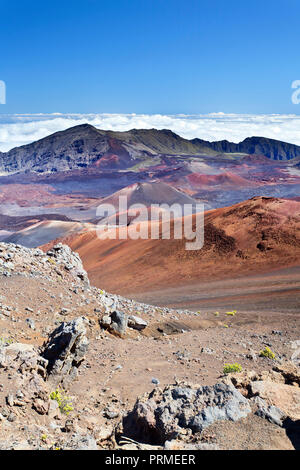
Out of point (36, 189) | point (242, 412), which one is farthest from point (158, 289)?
point (36, 189)

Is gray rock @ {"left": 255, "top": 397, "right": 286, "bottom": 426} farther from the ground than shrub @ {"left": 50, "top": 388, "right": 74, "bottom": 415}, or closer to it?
farther from the ground

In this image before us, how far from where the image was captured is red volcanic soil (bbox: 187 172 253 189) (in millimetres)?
132375

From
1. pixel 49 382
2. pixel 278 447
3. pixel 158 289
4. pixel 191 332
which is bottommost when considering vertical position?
pixel 158 289

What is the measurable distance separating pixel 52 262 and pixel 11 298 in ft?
9.80

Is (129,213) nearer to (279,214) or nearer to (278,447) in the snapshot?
(279,214)

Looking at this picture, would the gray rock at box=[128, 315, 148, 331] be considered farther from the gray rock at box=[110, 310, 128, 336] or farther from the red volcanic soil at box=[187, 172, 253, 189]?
the red volcanic soil at box=[187, 172, 253, 189]

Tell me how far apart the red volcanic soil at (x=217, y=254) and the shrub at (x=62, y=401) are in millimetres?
Answer: 17356

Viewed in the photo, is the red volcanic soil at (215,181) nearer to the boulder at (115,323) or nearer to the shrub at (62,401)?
the boulder at (115,323)

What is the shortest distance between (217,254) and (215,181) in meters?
113

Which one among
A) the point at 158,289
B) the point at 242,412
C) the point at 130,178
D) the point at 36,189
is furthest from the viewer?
the point at 130,178

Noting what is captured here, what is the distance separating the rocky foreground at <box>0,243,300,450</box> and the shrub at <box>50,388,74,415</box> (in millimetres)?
23

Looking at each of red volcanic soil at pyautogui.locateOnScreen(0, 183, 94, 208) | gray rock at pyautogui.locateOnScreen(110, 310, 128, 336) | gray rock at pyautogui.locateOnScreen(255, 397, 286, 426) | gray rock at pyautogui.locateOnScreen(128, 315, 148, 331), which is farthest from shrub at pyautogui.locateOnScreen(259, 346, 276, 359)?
red volcanic soil at pyautogui.locateOnScreen(0, 183, 94, 208)

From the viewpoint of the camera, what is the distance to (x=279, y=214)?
30.4 metres
